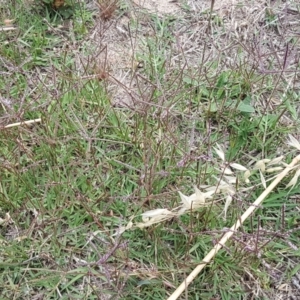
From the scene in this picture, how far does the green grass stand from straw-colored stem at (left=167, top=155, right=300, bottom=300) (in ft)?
0.09

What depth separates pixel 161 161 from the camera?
180 centimetres

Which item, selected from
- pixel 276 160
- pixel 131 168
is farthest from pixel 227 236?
pixel 131 168

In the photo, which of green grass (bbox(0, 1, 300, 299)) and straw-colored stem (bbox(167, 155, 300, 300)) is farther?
green grass (bbox(0, 1, 300, 299))

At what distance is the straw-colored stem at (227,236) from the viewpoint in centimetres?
151

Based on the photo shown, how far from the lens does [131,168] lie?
1.80m

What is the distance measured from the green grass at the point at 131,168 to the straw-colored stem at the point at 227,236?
29mm

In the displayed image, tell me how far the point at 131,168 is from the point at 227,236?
41 centimetres

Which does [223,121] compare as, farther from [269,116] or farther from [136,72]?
[136,72]

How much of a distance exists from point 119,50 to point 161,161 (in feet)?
1.99

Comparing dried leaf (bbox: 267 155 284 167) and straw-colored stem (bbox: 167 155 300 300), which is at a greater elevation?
dried leaf (bbox: 267 155 284 167)

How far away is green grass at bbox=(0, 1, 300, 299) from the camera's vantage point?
63.5 inches

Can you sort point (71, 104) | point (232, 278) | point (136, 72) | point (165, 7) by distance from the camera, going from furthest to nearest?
1. point (165, 7)
2. point (136, 72)
3. point (71, 104)
4. point (232, 278)

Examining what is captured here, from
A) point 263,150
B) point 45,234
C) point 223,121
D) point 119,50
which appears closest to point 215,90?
point 223,121

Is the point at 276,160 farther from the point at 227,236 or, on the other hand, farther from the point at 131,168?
the point at 131,168
